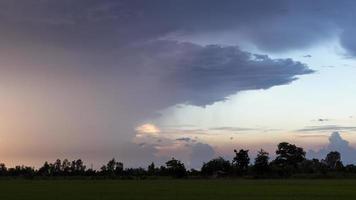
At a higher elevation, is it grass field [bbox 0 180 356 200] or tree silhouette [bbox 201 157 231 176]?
tree silhouette [bbox 201 157 231 176]

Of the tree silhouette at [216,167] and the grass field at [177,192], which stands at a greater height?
the tree silhouette at [216,167]

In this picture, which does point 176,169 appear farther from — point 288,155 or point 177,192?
point 177,192

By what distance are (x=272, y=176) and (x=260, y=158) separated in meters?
7.11

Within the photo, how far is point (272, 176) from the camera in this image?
141m

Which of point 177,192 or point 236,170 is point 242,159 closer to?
point 236,170

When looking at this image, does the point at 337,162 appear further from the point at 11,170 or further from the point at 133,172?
the point at 11,170

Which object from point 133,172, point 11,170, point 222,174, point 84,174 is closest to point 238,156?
point 222,174

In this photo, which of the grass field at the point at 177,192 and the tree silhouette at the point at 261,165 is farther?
the tree silhouette at the point at 261,165

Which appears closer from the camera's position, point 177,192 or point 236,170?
point 177,192

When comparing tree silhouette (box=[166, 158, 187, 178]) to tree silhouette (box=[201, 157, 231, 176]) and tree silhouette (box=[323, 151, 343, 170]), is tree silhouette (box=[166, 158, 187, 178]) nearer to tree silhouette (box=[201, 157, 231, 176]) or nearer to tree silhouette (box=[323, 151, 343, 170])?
tree silhouette (box=[201, 157, 231, 176])

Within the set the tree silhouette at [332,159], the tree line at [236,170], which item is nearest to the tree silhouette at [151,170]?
the tree line at [236,170]

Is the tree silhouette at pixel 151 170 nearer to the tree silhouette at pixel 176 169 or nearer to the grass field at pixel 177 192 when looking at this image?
the tree silhouette at pixel 176 169

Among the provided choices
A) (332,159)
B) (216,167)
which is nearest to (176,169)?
(216,167)

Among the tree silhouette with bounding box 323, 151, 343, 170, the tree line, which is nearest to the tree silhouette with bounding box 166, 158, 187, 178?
the tree line
